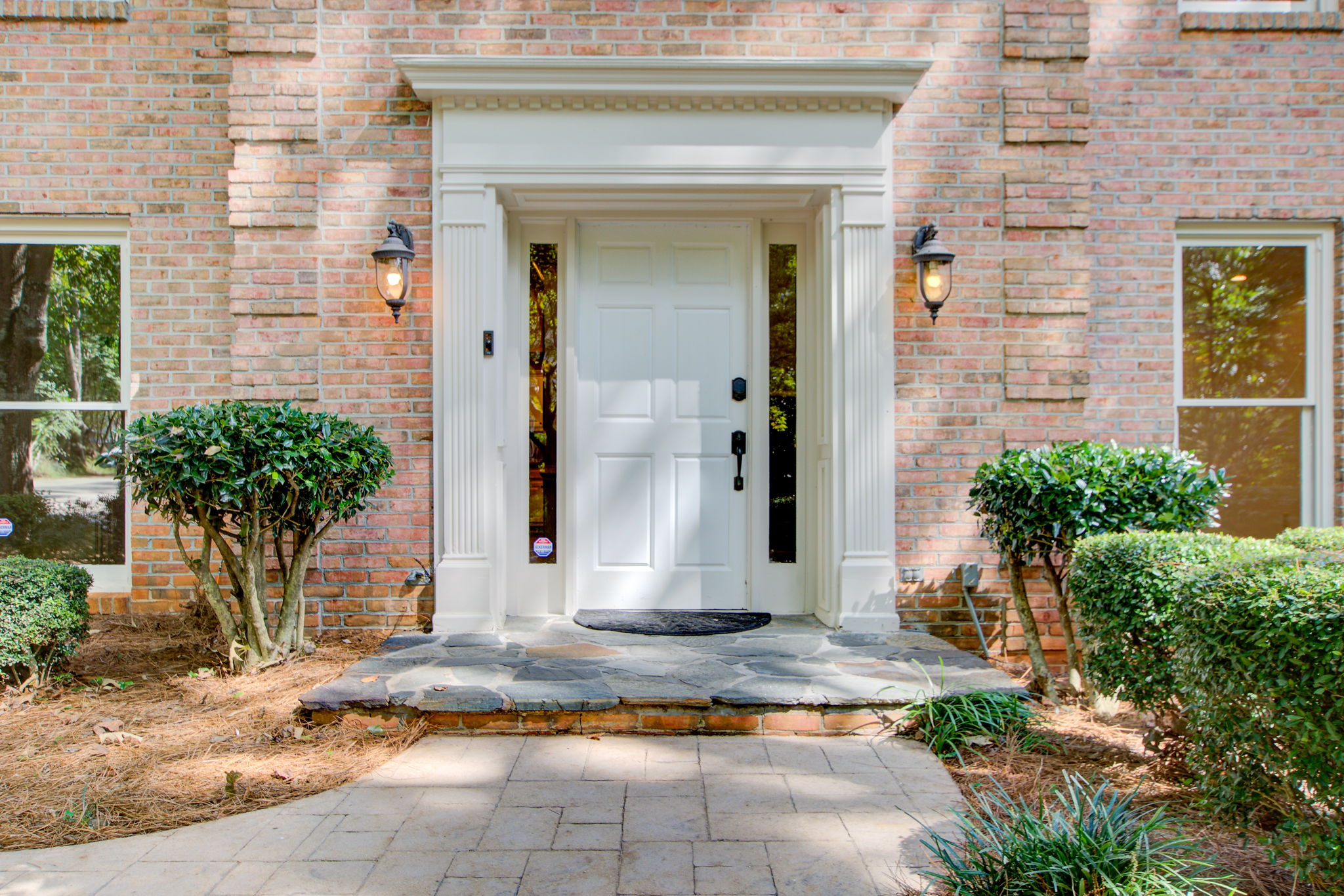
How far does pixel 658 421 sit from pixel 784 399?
75 cm

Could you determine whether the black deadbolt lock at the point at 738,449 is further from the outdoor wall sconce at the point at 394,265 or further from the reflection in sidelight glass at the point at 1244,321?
the reflection in sidelight glass at the point at 1244,321

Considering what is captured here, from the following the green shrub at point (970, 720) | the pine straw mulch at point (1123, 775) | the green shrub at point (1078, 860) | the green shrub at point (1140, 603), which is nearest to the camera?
the green shrub at point (1078, 860)

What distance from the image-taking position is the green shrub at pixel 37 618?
344 cm

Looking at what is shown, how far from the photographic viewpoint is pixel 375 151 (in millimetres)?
4375

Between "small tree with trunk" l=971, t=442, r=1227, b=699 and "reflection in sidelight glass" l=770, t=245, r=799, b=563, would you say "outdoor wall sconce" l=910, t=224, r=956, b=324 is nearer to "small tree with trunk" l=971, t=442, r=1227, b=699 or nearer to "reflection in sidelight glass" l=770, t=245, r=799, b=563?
"reflection in sidelight glass" l=770, t=245, r=799, b=563

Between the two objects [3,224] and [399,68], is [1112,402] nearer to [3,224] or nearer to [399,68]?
[399,68]

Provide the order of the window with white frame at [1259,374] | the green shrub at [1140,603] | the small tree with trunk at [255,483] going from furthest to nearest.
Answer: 1. the window with white frame at [1259,374]
2. the small tree with trunk at [255,483]
3. the green shrub at [1140,603]

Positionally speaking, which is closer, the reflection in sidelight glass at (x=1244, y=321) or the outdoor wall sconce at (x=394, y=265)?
the outdoor wall sconce at (x=394, y=265)

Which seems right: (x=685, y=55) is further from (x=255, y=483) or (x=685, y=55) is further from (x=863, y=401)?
(x=255, y=483)

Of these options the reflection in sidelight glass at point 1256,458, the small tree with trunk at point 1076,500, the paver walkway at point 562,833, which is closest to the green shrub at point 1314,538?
the small tree with trunk at point 1076,500

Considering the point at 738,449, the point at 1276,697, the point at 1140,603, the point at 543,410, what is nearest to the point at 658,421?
the point at 738,449

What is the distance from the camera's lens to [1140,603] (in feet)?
9.47

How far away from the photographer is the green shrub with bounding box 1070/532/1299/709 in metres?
2.80

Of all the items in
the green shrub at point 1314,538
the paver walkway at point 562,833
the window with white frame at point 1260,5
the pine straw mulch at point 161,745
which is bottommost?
the paver walkway at point 562,833
